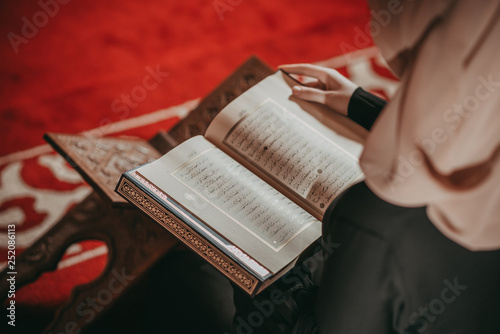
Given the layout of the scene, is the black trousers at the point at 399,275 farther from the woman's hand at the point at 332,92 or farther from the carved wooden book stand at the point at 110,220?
the carved wooden book stand at the point at 110,220

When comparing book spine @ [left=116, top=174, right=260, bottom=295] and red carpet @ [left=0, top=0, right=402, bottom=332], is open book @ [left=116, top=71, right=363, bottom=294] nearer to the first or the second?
book spine @ [left=116, top=174, right=260, bottom=295]

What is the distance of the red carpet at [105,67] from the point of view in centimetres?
141

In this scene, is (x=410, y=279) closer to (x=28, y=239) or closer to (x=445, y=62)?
(x=445, y=62)

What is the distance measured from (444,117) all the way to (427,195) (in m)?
0.08

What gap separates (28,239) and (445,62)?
4.23ft

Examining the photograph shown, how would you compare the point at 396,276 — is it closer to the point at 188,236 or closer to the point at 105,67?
the point at 188,236

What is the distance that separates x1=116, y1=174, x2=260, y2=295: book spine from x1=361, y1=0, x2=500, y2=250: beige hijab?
11.8 inches

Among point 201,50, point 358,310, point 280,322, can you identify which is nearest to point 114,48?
point 201,50

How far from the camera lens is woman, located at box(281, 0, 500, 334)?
1.31ft

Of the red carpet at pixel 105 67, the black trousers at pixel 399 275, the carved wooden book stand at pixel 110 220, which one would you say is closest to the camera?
the black trousers at pixel 399 275

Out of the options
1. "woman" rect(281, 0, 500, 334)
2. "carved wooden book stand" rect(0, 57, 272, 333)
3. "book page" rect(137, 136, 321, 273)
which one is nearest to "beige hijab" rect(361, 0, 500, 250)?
"woman" rect(281, 0, 500, 334)

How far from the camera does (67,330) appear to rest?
3.19 ft

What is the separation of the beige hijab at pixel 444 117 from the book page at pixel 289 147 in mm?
324

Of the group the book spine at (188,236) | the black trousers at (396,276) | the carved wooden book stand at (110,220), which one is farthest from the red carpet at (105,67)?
the black trousers at (396,276)
